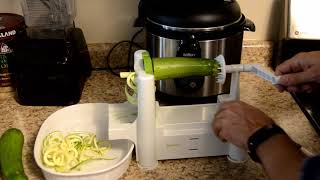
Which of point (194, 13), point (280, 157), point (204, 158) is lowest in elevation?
point (204, 158)

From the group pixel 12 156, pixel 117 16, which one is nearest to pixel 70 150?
pixel 12 156

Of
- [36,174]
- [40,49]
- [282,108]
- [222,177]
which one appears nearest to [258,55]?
[282,108]

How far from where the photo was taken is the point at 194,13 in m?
0.92

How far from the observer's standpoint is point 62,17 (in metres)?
1.17

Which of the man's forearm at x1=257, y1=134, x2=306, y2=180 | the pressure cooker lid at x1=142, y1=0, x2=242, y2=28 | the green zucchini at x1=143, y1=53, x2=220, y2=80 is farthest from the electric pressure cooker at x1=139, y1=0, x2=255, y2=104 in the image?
the man's forearm at x1=257, y1=134, x2=306, y2=180

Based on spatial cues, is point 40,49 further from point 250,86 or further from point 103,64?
point 250,86

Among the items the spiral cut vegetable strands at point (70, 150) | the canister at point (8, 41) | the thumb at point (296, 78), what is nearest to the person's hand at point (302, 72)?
the thumb at point (296, 78)

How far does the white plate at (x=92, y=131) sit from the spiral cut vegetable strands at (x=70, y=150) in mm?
13

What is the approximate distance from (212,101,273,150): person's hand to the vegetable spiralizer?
0.09 metres

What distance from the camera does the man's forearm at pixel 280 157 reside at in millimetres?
597

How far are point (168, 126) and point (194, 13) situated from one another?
265 mm

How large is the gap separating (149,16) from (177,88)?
0.18 metres

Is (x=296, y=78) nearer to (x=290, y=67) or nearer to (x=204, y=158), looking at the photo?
(x=290, y=67)

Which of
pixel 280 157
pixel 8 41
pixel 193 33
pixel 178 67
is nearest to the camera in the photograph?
pixel 280 157
